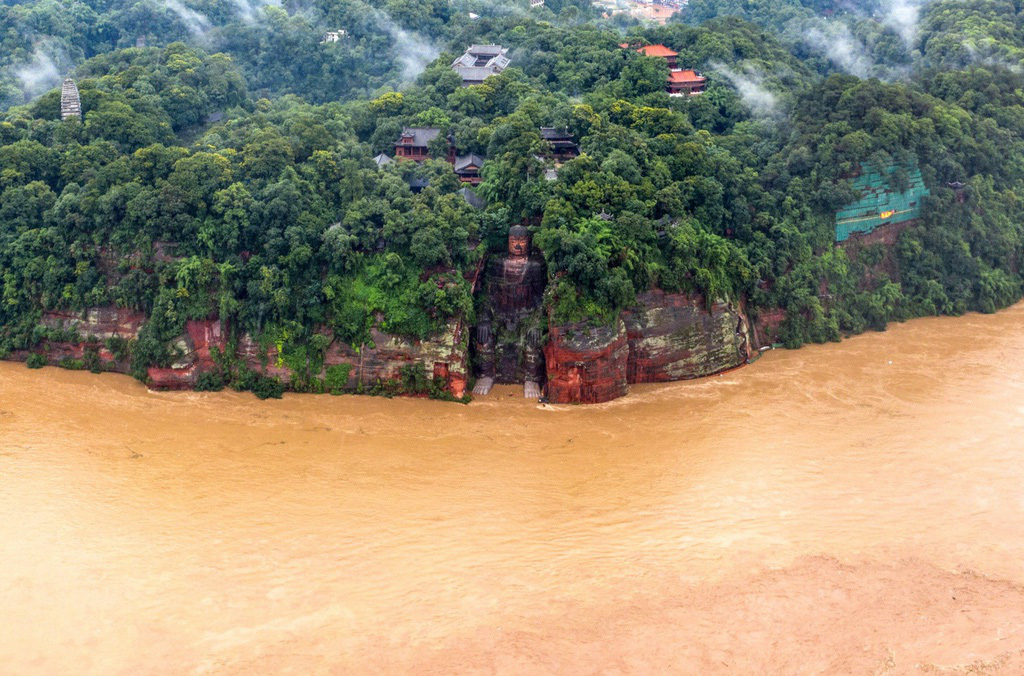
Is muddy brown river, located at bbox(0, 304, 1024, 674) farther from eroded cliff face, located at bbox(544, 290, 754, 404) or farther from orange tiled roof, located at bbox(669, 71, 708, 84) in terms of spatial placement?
orange tiled roof, located at bbox(669, 71, 708, 84)

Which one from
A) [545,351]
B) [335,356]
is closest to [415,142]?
[335,356]

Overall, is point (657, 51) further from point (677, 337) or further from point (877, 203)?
point (677, 337)

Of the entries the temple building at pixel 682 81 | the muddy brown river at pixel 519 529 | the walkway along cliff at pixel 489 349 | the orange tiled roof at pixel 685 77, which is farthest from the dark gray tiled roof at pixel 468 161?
the orange tiled roof at pixel 685 77

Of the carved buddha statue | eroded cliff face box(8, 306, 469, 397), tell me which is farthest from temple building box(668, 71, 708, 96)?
eroded cliff face box(8, 306, 469, 397)

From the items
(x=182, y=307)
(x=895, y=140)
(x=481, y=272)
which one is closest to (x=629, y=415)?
(x=481, y=272)

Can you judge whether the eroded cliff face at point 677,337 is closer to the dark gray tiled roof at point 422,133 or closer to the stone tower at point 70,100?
the dark gray tiled roof at point 422,133

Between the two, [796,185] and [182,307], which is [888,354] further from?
[182,307]
